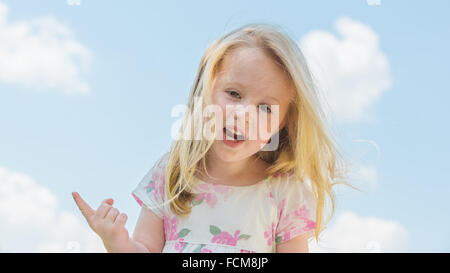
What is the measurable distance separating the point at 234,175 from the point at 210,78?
0.93 feet

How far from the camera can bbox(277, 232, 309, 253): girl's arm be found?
4.70 feet

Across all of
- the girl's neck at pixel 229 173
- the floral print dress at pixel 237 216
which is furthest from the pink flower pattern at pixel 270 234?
the girl's neck at pixel 229 173

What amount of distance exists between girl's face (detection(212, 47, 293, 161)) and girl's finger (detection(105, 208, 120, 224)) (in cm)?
31

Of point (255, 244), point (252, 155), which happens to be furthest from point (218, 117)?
point (255, 244)

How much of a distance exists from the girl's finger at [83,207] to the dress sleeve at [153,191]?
240 millimetres

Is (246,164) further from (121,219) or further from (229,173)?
(121,219)

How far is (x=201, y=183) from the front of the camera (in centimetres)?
147

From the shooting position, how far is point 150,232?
1445 mm

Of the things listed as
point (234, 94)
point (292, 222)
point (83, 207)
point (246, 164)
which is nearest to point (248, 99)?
point (234, 94)

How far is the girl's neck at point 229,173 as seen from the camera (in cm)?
148

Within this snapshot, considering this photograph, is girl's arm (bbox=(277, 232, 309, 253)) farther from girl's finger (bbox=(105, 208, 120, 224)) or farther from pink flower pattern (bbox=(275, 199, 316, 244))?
girl's finger (bbox=(105, 208, 120, 224))

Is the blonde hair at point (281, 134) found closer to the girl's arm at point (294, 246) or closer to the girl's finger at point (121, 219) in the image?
the girl's arm at point (294, 246)

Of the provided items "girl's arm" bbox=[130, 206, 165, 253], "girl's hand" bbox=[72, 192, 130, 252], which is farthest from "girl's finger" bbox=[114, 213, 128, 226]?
"girl's arm" bbox=[130, 206, 165, 253]
